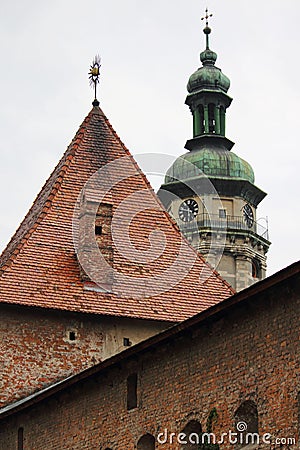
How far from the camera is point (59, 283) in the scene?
2673cm

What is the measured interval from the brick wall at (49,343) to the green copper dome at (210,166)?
90.4 ft

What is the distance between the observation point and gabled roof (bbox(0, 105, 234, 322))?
2647 centimetres

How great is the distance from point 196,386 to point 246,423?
1425 mm

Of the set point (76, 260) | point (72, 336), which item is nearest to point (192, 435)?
point (72, 336)

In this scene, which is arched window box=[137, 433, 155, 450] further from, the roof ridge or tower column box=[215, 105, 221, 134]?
tower column box=[215, 105, 221, 134]

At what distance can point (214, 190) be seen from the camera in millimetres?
53938

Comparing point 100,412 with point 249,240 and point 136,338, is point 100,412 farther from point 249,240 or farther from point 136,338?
point 249,240

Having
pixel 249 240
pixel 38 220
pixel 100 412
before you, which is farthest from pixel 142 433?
pixel 249 240

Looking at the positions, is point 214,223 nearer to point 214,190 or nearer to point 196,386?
point 214,190

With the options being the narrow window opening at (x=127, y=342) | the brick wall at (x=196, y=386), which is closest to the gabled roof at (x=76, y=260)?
the narrow window opening at (x=127, y=342)

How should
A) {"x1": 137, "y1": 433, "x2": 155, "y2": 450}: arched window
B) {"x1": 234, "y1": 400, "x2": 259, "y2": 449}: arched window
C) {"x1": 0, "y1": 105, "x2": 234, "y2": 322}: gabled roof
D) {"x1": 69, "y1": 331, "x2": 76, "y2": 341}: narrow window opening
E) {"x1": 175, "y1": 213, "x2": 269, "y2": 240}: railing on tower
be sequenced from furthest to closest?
{"x1": 175, "y1": 213, "x2": 269, "y2": 240}: railing on tower
{"x1": 0, "y1": 105, "x2": 234, "y2": 322}: gabled roof
{"x1": 69, "y1": 331, "x2": 76, "y2": 341}: narrow window opening
{"x1": 137, "y1": 433, "x2": 155, "y2": 450}: arched window
{"x1": 234, "y1": 400, "x2": 259, "y2": 449}: arched window

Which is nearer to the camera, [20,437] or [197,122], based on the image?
[20,437]

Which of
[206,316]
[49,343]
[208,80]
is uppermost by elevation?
[208,80]

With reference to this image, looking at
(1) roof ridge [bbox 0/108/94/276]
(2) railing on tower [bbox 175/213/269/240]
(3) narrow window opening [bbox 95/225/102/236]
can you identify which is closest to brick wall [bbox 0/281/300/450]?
(1) roof ridge [bbox 0/108/94/276]
